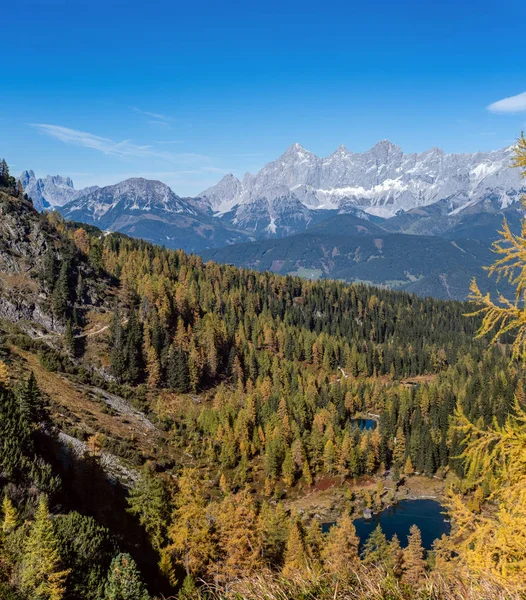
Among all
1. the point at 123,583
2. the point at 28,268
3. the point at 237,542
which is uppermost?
the point at 28,268

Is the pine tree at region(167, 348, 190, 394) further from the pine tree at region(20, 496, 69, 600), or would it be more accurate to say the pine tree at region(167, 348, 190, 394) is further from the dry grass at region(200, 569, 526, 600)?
the dry grass at region(200, 569, 526, 600)

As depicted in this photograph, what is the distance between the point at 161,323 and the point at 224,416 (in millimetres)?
46916

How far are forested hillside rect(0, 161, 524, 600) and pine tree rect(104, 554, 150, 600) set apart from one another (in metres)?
0.13

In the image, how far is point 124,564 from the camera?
30328 mm

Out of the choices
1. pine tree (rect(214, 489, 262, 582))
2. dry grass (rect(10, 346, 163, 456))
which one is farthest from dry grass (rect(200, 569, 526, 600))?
dry grass (rect(10, 346, 163, 456))

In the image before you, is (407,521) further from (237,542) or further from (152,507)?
(152,507)

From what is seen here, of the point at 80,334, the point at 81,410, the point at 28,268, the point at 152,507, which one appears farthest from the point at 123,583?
the point at 28,268

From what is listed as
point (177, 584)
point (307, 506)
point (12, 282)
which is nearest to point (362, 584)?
point (177, 584)

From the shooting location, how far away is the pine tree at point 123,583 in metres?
29.2

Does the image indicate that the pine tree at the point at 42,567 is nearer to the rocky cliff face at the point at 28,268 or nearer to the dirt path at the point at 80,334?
the dirt path at the point at 80,334

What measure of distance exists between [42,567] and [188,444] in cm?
7945

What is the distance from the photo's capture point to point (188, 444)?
10400 centimetres

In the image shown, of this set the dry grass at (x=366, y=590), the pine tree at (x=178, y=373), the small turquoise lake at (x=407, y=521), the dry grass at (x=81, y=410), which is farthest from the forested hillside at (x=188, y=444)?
the small turquoise lake at (x=407, y=521)

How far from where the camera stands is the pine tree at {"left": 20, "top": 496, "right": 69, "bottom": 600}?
26594 millimetres
